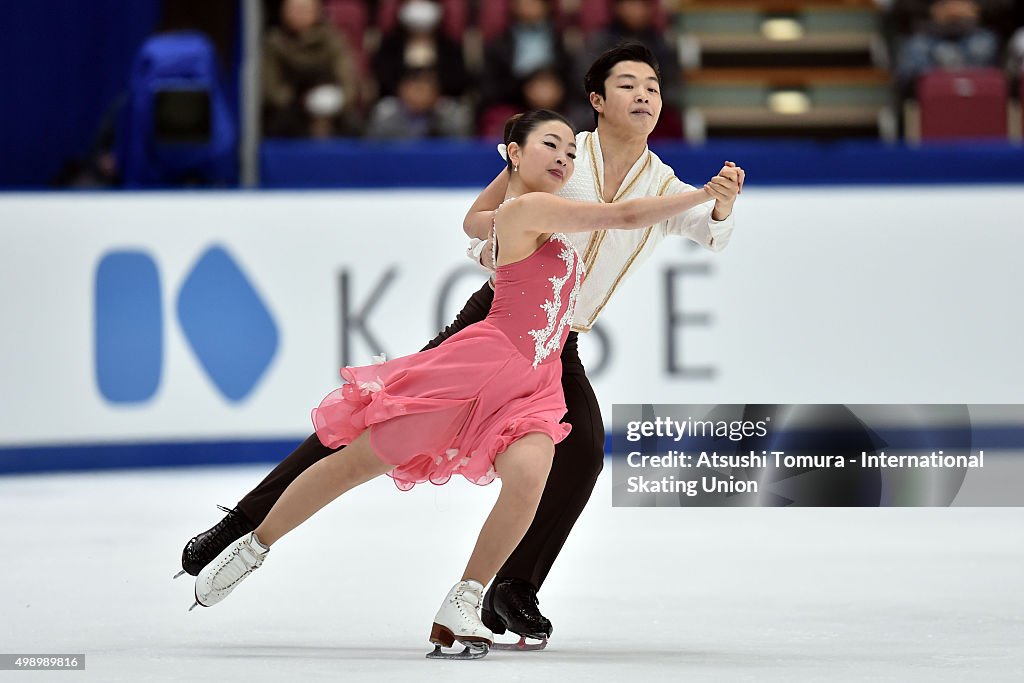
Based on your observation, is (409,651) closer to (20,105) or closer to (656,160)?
(656,160)

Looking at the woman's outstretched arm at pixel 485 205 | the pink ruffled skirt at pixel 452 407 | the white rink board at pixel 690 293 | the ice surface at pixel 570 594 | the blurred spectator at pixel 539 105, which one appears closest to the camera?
the ice surface at pixel 570 594

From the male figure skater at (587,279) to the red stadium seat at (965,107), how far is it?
5.65 m

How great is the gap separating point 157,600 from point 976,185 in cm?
501

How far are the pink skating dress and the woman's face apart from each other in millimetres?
119

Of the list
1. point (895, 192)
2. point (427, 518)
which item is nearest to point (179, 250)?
point (427, 518)

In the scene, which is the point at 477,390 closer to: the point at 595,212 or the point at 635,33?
the point at 595,212

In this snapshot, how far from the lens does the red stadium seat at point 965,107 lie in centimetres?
888

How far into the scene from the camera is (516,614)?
3463 millimetres

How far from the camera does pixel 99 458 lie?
7.20 meters

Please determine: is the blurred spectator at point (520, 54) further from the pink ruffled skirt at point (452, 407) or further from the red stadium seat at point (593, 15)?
the pink ruffled skirt at point (452, 407)

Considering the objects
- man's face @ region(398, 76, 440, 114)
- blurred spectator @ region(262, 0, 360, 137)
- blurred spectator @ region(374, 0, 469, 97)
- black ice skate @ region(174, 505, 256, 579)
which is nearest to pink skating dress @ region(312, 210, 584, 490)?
black ice skate @ region(174, 505, 256, 579)

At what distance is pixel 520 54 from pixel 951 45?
2.63 m

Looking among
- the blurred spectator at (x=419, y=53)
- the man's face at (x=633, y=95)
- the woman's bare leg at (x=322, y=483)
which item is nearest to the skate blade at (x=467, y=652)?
the woman's bare leg at (x=322, y=483)

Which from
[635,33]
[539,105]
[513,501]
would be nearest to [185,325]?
[539,105]
